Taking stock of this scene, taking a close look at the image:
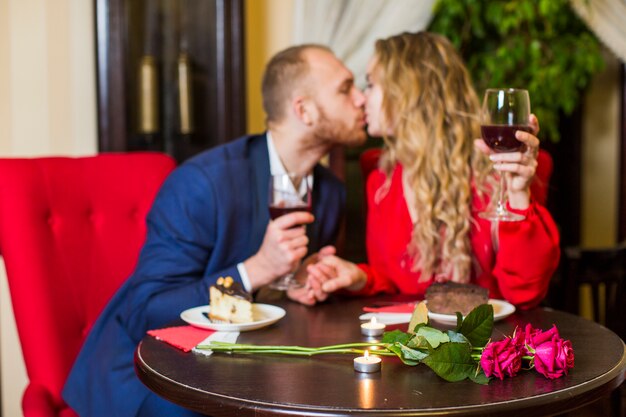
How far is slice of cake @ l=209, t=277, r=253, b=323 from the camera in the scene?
1705 mm

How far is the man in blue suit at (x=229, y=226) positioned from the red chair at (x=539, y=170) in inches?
10.4

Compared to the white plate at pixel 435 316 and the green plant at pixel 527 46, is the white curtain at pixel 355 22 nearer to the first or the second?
the green plant at pixel 527 46

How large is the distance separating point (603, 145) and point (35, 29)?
267 centimetres

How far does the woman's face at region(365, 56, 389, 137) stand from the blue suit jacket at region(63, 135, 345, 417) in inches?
12.7

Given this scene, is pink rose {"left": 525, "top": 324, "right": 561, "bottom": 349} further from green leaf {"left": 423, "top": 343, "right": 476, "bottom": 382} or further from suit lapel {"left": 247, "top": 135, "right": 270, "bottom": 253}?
suit lapel {"left": 247, "top": 135, "right": 270, "bottom": 253}

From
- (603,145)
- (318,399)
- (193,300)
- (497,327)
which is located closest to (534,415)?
(318,399)

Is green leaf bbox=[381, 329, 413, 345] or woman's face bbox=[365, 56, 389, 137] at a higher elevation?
woman's face bbox=[365, 56, 389, 137]

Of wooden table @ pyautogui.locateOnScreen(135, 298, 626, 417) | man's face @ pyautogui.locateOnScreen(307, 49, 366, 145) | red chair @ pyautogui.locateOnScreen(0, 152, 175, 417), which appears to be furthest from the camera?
man's face @ pyautogui.locateOnScreen(307, 49, 366, 145)

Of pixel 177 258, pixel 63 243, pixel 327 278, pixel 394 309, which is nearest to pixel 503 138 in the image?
pixel 394 309

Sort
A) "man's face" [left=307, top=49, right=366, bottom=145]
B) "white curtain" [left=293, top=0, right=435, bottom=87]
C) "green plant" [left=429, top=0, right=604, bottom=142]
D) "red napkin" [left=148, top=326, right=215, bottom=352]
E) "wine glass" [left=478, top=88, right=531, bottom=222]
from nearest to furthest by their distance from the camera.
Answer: "red napkin" [left=148, top=326, right=215, bottom=352]
"wine glass" [left=478, top=88, right=531, bottom=222]
"man's face" [left=307, top=49, right=366, bottom=145]
"white curtain" [left=293, top=0, right=435, bottom=87]
"green plant" [left=429, top=0, right=604, bottom=142]

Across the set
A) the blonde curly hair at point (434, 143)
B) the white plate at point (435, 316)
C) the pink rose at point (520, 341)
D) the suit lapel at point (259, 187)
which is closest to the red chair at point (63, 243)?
the suit lapel at point (259, 187)

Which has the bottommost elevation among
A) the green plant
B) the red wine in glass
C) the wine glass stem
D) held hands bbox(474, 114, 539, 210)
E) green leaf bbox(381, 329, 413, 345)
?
green leaf bbox(381, 329, 413, 345)

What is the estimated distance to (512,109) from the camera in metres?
1.71

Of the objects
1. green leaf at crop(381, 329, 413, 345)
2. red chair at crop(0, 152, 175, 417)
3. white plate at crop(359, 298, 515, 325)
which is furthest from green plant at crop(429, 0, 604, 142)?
green leaf at crop(381, 329, 413, 345)
